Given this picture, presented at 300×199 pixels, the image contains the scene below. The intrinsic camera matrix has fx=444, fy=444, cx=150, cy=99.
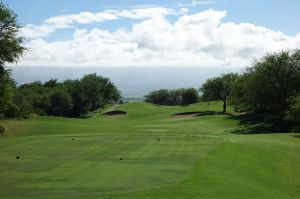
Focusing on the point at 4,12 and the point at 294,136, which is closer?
the point at 4,12

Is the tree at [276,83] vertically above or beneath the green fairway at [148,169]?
above

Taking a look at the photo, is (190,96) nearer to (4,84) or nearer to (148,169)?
(4,84)

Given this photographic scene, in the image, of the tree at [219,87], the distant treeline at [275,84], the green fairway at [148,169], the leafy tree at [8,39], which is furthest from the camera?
the tree at [219,87]

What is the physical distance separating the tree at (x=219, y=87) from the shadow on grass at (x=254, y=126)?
1194 cm

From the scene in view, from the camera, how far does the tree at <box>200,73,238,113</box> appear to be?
8280 cm

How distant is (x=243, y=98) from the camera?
6581 cm

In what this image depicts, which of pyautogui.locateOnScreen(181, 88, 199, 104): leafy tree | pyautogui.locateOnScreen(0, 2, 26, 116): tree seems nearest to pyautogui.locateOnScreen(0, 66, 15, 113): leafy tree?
pyautogui.locateOnScreen(0, 2, 26, 116): tree

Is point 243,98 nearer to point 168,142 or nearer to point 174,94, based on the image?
point 168,142

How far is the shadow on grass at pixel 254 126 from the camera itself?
5628 centimetres

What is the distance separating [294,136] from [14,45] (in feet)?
87.7

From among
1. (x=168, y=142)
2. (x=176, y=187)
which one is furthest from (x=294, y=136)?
(x=176, y=187)

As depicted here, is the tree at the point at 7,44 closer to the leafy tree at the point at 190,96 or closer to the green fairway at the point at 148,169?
the green fairway at the point at 148,169

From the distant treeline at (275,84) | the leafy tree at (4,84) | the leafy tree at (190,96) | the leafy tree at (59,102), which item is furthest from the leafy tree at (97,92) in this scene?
the leafy tree at (4,84)

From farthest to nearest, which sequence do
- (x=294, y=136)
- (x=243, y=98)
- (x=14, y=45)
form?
(x=243, y=98) → (x=294, y=136) → (x=14, y=45)
